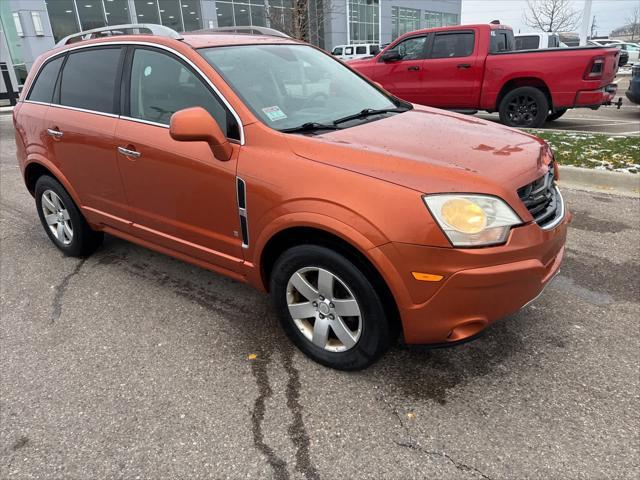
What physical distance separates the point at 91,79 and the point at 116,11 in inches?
1060

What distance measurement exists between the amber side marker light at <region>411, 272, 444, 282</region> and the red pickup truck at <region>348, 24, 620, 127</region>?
766 centimetres

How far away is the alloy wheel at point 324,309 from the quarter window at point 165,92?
92cm

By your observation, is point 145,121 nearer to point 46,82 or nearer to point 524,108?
point 46,82

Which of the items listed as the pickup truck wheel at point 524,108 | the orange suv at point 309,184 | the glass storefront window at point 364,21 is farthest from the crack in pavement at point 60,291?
the glass storefront window at point 364,21

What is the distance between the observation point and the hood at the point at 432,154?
2289mm

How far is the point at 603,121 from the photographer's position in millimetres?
10398

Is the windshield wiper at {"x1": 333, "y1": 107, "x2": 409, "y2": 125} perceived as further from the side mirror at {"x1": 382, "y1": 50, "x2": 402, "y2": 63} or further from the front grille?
the side mirror at {"x1": 382, "y1": 50, "x2": 402, "y2": 63}

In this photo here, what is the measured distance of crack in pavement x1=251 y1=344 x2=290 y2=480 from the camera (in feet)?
7.02

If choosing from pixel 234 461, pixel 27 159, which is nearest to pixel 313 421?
pixel 234 461

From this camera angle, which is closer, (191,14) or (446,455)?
(446,455)

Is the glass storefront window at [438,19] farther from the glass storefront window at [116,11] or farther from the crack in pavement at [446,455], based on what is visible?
the crack in pavement at [446,455]

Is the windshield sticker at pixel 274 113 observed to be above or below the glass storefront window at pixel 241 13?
below

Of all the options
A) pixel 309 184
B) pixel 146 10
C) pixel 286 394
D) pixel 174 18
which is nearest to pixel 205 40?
pixel 309 184

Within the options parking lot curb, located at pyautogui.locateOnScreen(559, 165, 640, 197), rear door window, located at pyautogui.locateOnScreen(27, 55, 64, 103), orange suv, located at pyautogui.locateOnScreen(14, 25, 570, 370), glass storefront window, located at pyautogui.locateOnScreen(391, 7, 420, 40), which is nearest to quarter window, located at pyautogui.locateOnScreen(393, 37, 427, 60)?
parking lot curb, located at pyautogui.locateOnScreen(559, 165, 640, 197)
